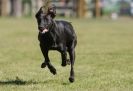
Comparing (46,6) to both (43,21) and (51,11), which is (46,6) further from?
(43,21)

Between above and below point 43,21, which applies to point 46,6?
above

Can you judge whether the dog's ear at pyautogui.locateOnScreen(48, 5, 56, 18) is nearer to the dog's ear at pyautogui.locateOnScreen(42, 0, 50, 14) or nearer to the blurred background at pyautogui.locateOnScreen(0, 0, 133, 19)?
the dog's ear at pyautogui.locateOnScreen(42, 0, 50, 14)

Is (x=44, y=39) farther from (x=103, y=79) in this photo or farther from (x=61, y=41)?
(x=103, y=79)

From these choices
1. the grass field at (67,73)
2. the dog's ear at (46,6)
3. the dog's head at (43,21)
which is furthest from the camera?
the grass field at (67,73)

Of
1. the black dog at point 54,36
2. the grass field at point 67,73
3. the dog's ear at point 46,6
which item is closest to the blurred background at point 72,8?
the grass field at point 67,73

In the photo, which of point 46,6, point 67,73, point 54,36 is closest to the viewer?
point 46,6

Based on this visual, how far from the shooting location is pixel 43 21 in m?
10.1

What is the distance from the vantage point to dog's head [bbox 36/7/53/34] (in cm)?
1003

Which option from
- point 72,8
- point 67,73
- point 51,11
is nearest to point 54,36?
point 51,11

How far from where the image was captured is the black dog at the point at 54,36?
10.1m

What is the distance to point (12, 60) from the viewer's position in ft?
52.6

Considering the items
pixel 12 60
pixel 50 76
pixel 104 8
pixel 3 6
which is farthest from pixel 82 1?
pixel 50 76

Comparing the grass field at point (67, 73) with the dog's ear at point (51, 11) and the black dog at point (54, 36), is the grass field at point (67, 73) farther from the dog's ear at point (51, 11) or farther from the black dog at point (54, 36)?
the dog's ear at point (51, 11)

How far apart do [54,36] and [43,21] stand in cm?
53
